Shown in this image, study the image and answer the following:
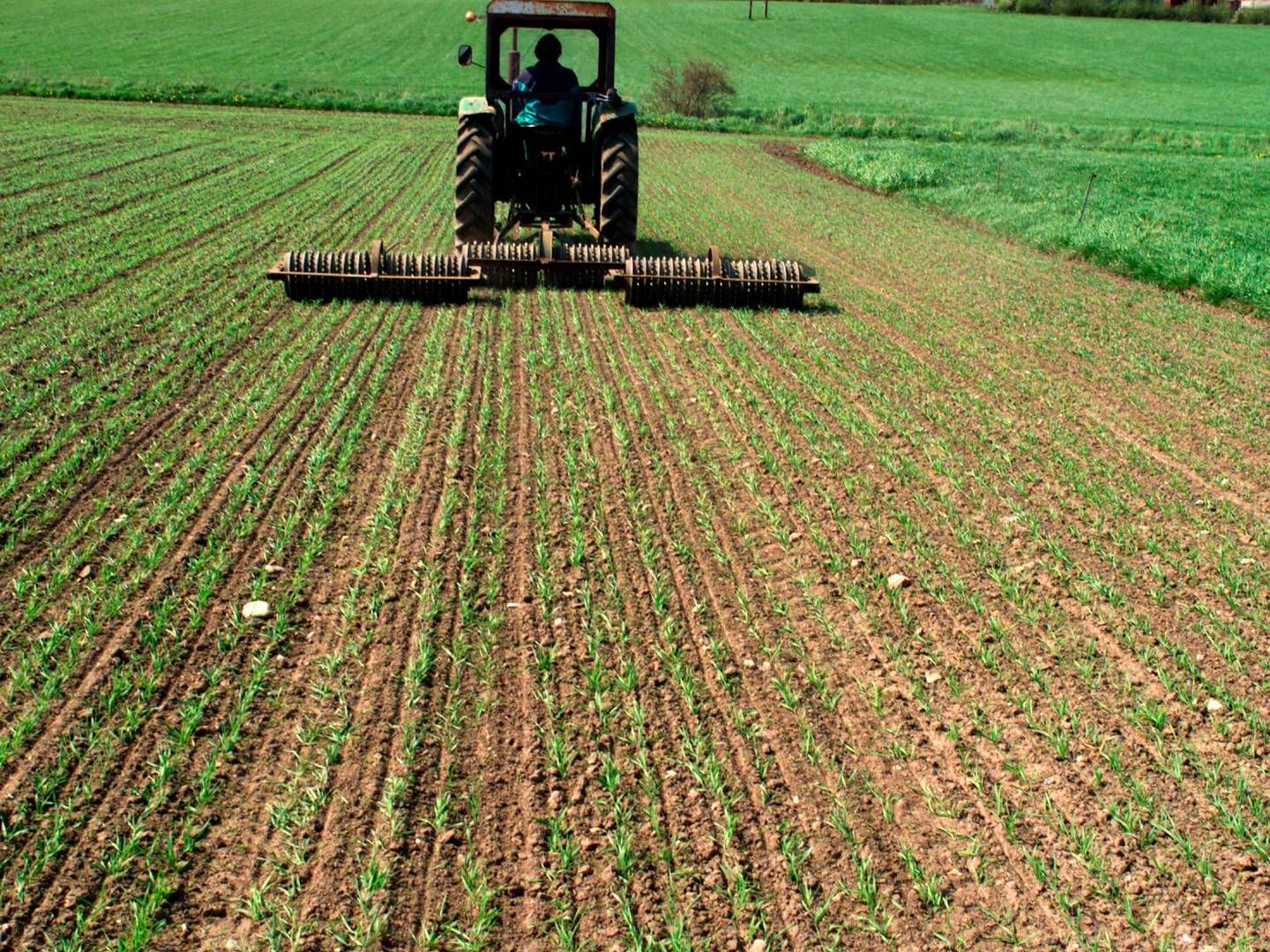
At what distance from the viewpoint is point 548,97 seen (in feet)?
35.8

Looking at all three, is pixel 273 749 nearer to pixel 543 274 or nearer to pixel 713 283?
pixel 713 283

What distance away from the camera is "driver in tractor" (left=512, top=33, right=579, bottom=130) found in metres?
10.9

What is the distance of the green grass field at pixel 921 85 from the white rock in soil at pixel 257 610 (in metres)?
11.5

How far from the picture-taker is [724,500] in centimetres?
590

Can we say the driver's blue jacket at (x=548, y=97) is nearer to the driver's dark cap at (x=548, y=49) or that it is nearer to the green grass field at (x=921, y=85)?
the driver's dark cap at (x=548, y=49)

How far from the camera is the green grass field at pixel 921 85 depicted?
18922 mm

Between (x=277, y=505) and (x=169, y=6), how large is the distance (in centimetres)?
Answer: 5978

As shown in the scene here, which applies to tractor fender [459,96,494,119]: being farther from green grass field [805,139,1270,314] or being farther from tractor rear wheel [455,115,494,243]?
green grass field [805,139,1270,314]

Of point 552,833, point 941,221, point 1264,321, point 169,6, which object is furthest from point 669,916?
point 169,6

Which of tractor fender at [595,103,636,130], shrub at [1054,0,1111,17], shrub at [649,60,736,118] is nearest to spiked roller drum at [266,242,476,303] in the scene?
tractor fender at [595,103,636,130]

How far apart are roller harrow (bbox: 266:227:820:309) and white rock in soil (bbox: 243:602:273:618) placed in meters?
5.75

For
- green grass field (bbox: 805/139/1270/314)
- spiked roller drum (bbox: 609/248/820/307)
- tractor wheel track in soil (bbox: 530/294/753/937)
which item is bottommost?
tractor wheel track in soil (bbox: 530/294/753/937)

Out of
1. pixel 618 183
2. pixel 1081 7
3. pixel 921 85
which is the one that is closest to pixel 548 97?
pixel 618 183

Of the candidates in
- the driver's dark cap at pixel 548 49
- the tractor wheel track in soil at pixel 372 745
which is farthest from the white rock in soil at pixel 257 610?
the driver's dark cap at pixel 548 49
